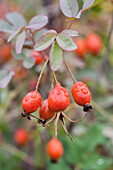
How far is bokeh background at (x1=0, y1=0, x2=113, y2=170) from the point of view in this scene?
142 centimetres

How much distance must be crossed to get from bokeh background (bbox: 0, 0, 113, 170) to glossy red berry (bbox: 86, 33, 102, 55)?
0.23 feet

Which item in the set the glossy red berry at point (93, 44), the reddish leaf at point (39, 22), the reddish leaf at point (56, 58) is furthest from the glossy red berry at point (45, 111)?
the glossy red berry at point (93, 44)

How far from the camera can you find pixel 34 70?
5.00 ft

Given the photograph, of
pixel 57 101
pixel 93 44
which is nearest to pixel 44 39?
pixel 57 101

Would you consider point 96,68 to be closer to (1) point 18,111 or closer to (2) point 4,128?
(1) point 18,111

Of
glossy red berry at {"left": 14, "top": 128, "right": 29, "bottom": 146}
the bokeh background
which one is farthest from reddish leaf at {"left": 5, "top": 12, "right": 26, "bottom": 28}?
glossy red berry at {"left": 14, "top": 128, "right": 29, "bottom": 146}

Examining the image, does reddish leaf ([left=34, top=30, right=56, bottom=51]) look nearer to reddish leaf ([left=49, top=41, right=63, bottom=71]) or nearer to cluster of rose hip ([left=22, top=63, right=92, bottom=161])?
reddish leaf ([left=49, top=41, right=63, bottom=71])

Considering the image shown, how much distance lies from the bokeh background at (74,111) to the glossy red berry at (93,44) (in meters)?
0.07

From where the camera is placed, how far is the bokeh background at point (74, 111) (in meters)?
1.42

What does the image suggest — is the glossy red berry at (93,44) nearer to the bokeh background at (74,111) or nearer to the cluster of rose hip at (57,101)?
the bokeh background at (74,111)

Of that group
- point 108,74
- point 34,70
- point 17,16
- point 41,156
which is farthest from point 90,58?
point 17,16

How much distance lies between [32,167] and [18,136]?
0.28 metres

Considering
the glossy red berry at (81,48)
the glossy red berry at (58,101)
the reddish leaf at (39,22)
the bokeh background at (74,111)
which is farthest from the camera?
the glossy red berry at (81,48)

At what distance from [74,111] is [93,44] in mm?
547
